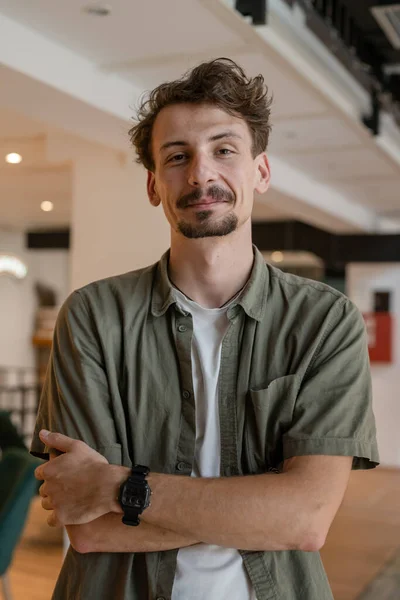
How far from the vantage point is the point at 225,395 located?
1.48 m

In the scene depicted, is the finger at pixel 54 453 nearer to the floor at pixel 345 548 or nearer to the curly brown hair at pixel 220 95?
the curly brown hair at pixel 220 95

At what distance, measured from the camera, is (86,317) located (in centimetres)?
156

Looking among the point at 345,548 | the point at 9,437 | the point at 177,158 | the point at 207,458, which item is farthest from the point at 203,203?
the point at 345,548

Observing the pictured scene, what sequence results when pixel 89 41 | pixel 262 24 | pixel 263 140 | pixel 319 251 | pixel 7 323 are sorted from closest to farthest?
1. pixel 263 140
2. pixel 262 24
3. pixel 89 41
4. pixel 319 251
5. pixel 7 323

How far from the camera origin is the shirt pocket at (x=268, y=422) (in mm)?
1466

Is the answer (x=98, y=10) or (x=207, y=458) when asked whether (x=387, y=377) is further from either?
(x=207, y=458)

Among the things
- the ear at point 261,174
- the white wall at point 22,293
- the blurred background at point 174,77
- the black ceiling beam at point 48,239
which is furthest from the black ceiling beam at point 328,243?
the ear at point 261,174

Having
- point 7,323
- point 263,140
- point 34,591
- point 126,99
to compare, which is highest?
point 126,99

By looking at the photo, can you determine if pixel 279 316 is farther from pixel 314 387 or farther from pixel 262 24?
pixel 262 24

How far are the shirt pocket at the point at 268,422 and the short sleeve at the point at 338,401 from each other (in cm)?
2

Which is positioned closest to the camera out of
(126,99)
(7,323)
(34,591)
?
(126,99)

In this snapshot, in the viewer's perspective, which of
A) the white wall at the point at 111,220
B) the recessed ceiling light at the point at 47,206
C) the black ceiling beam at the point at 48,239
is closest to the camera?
the white wall at the point at 111,220

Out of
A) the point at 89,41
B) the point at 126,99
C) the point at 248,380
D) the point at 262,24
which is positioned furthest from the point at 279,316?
the point at 126,99

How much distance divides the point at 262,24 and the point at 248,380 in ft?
6.30
